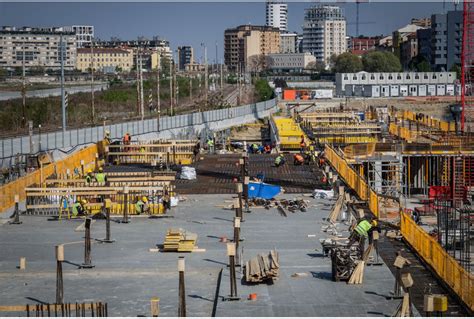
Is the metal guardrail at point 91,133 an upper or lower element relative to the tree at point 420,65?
lower

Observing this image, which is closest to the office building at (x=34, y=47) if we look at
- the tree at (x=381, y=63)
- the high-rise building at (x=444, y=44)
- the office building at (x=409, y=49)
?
the tree at (x=381, y=63)

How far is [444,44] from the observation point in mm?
153625

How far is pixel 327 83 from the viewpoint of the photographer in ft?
454

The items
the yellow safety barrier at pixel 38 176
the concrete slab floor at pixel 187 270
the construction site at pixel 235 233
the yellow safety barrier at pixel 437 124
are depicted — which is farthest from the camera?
the yellow safety barrier at pixel 437 124

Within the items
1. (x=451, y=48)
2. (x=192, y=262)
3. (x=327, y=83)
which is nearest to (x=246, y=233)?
(x=192, y=262)

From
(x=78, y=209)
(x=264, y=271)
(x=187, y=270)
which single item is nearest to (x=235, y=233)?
(x=187, y=270)

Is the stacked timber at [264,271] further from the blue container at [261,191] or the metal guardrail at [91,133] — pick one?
the metal guardrail at [91,133]

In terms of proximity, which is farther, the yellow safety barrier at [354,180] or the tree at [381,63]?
the tree at [381,63]

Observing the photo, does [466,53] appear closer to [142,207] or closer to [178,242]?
[142,207]

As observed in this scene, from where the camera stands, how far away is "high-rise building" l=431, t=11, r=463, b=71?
493 ft

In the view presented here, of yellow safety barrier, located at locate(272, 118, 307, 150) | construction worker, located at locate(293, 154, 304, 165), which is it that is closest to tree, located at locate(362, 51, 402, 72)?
yellow safety barrier, located at locate(272, 118, 307, 150)

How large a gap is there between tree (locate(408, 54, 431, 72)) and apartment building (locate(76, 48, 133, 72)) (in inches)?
1898

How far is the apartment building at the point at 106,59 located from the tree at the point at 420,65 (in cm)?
4821

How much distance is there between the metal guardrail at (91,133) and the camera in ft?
123
